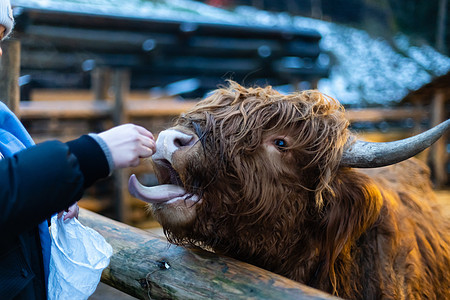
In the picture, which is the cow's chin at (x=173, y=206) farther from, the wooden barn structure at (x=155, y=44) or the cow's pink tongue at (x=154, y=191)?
the wooden barn structure at (x=155, y=44)

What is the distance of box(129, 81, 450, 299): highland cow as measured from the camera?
1.84 metres

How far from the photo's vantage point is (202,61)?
1012 centimetres

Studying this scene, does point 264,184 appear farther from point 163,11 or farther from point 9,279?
point 163,11

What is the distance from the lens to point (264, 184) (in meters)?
1.93

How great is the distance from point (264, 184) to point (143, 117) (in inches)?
230

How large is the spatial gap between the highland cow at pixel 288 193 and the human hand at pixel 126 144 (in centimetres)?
43

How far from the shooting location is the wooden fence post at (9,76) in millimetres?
2807

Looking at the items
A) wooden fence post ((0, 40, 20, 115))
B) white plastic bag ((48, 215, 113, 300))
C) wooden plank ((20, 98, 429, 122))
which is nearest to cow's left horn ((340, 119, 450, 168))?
white plastic bag ((48, 215, 113, 300))

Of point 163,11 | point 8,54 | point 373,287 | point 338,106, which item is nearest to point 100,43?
point 163,11

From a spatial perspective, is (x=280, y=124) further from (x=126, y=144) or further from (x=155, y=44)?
(x=155, y=44)

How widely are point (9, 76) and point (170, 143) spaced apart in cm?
161

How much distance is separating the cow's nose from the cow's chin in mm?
148

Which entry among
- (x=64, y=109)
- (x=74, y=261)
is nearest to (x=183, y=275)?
(x=74, y=261)

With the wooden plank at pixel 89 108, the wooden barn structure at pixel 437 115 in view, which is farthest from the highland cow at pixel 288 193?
the wooden barn structure at pixel 437 115
